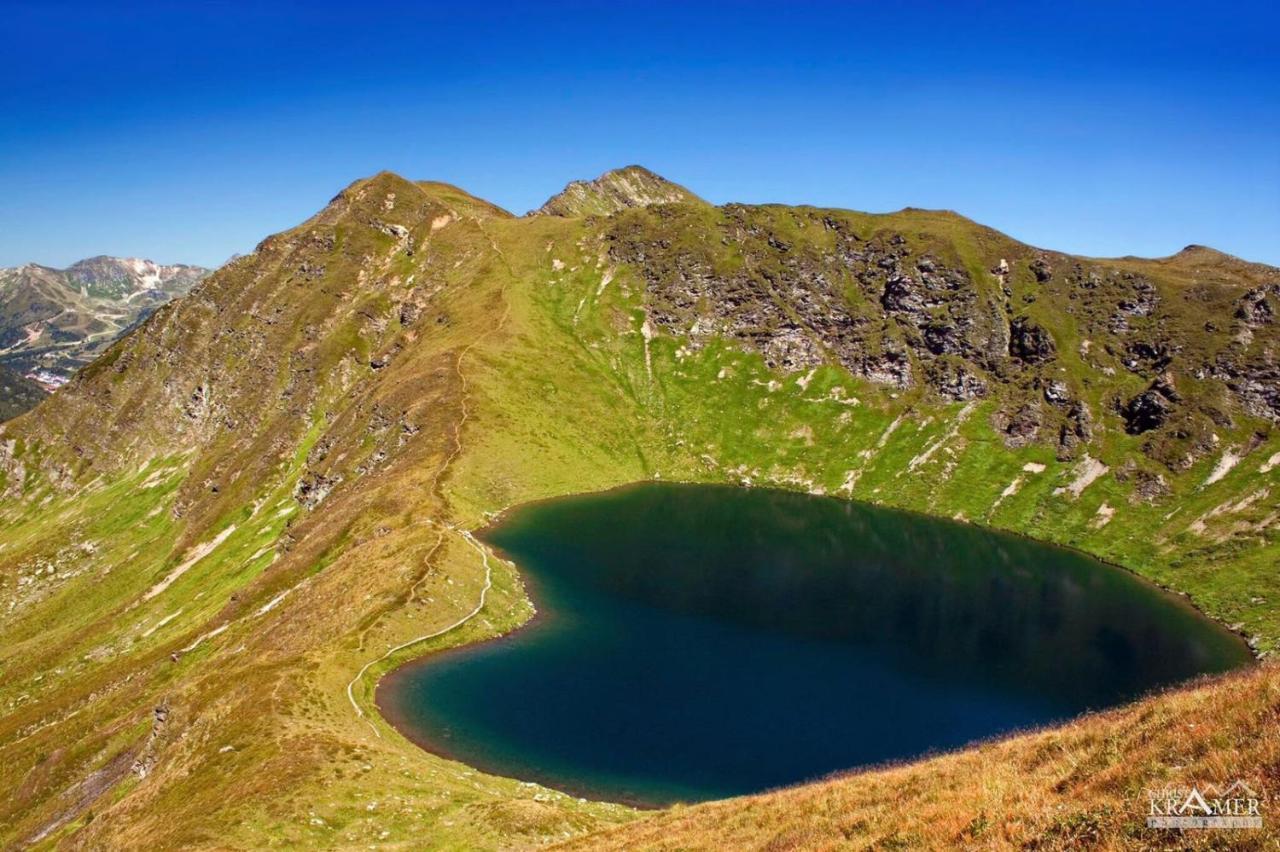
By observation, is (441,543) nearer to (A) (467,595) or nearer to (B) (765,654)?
(A) (467,595)

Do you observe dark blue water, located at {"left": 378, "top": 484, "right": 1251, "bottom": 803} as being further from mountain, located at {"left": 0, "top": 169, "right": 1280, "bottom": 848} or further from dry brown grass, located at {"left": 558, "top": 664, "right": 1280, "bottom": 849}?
dry brown grass, located at {"left": 558, "top": 664, "right": 1280, "bottom": 849}

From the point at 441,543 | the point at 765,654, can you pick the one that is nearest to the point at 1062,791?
the point at 765,654

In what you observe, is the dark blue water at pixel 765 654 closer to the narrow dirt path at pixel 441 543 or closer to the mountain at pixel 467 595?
the narrow dirt path at pixel 441 543

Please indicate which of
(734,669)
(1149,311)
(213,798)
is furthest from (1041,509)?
(213,798)

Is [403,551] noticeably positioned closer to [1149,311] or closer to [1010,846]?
[1010,846]

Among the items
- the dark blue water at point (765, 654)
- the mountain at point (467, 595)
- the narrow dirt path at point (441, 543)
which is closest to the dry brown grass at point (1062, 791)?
the mountain at point (467, 595)

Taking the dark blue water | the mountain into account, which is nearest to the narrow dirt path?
the mountain
